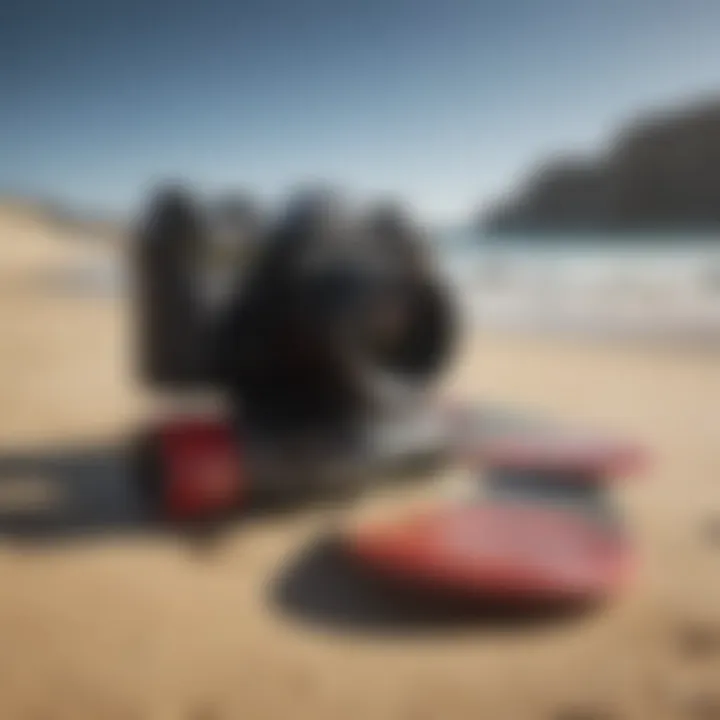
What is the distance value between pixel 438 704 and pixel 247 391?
512mm

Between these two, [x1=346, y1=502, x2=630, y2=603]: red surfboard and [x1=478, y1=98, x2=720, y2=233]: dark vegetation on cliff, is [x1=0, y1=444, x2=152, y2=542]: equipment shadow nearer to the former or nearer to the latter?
[x1=346, y1=502, x2=630, y2=603]: red surfboard

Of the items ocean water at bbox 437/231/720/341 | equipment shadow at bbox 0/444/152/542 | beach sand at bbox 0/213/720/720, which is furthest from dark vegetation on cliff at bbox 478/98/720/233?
equipment shadow at bbox 0/444/152/542

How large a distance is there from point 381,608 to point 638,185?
66 cm

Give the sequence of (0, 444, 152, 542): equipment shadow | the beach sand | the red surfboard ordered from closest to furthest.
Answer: the beach sand → the red surfboard → (0, 444, 152, 542): equipment shadow

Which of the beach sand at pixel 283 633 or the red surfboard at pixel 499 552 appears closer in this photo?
the beach sand at pixel 283 633

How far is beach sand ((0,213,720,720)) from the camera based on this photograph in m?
0.78

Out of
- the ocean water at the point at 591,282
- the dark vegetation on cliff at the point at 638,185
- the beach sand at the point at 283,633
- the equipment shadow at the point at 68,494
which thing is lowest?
the beach sand at the point at 283,633

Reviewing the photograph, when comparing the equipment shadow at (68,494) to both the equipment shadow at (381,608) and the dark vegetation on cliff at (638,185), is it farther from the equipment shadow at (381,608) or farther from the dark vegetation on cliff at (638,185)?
the dark vegetation on cliff at (638,185)

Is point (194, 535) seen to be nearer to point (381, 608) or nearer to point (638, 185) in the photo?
point (381, 608)

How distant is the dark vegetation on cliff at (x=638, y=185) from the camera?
1.06 meters

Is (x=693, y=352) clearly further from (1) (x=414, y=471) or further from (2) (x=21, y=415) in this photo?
(2) (x=21, y=415)

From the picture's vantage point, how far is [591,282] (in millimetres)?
1278

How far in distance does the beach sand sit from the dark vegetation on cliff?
205 mm

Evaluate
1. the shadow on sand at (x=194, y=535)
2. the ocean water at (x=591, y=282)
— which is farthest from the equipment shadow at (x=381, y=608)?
the ocean water at (x=591, y=282)
